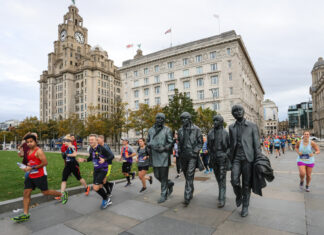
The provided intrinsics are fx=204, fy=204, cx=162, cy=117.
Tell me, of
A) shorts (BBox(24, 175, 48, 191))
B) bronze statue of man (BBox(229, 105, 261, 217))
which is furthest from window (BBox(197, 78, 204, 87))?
shorts (BBox(24, 175, 48, 191))

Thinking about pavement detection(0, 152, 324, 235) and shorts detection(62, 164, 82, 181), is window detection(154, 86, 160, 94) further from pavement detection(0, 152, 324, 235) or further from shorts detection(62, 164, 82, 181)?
pavement detection(0, 152, 324, 235)

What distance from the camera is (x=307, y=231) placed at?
3.39 meters

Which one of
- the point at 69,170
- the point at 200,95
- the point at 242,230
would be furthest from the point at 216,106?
the point at 242,230

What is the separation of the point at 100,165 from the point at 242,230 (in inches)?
134

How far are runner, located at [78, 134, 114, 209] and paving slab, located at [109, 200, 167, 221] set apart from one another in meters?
0.30

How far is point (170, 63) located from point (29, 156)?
4865cm

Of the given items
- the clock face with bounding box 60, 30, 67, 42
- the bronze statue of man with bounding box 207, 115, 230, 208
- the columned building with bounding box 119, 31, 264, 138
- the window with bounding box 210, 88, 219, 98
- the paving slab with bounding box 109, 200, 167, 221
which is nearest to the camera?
the paving slab with bounding box 109, 200, 167, 221

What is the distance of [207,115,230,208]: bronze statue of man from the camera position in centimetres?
480

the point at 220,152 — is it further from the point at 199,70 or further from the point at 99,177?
the point at 199,70

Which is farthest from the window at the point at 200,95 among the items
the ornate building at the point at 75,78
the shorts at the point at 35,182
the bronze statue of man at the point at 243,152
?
the shorts at the point at 35,182

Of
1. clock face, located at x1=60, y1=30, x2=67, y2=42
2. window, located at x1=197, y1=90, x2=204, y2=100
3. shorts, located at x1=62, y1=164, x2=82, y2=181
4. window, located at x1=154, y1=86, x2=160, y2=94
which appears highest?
clock face, located at x1=60, y1=30, x2=67, y2=42

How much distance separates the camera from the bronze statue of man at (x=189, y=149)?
4867 mm

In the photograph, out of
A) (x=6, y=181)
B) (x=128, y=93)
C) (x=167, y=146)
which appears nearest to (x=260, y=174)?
(x=167, y=146)

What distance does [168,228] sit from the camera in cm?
364
